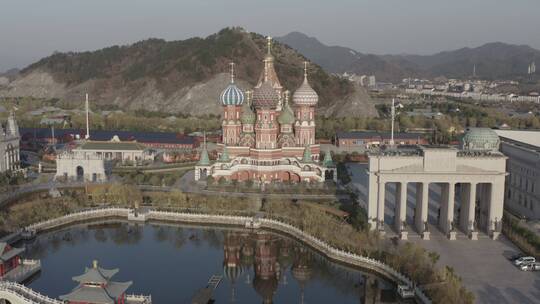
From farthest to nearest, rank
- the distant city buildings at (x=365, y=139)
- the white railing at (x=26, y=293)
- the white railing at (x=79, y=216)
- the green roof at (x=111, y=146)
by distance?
1. the distant city buildings at (x=365, y=139)
2. the green roof at (x=111, y=146)
3. the white railing at (x=79, y=216)
4. the white railing at (x=26, y=293)

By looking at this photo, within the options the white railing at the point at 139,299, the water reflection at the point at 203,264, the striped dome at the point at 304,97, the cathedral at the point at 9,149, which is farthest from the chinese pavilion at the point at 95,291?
the cathedral at the point at 9,149

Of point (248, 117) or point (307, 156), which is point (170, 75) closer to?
point (248, 117)

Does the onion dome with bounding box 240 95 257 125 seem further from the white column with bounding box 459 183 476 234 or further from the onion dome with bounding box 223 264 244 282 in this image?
the white column with bounding box 459 183 476 234

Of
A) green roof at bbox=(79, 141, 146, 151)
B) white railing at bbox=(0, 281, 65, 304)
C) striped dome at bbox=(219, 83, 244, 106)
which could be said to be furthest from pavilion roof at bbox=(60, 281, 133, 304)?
green roof at bbox=(79, 141, 146, 151)

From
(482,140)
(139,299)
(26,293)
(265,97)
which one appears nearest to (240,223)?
(265,97)

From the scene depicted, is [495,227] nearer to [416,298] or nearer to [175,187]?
[416,298]

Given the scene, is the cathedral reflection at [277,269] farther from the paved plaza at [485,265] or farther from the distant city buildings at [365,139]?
the distant city buildings at [365,139]

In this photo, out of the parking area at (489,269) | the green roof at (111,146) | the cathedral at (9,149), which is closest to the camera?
the parking area at (489,269)

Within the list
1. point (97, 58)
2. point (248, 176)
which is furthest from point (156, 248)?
point (97, 58)
